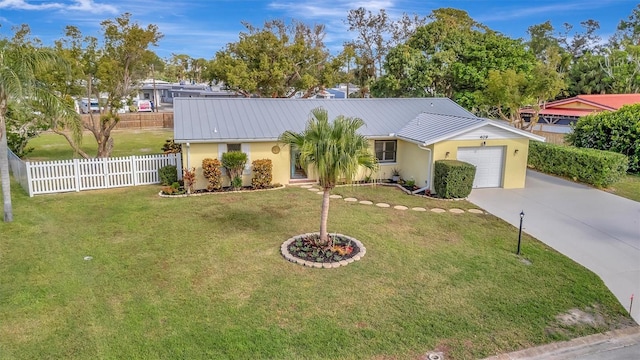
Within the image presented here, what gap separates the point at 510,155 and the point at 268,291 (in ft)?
39.2

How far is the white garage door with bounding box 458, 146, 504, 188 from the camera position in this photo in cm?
1551

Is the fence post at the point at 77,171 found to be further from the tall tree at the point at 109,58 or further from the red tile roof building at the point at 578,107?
the red tile roof building at the point at 578,107

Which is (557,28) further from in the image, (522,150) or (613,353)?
(613,353)

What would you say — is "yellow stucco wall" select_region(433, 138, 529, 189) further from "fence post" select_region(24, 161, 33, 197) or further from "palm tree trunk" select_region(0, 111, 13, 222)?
"fence post" select_region(24, 161, 33, 197)

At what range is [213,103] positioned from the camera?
1755 cm

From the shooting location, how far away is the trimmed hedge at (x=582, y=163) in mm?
15859

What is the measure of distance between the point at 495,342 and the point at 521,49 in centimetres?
2529

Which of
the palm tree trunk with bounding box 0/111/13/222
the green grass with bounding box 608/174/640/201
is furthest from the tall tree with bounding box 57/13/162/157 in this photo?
the green grass with bounding box 608/174/640/201

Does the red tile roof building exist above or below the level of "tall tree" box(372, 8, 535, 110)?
below

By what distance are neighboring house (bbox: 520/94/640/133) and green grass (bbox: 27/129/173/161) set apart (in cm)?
2746

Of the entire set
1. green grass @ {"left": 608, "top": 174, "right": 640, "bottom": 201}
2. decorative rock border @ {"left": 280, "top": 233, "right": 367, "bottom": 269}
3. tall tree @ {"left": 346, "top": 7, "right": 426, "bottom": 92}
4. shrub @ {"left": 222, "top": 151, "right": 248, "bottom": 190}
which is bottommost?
decorative rock border @ {"left": 280, "top": 233, "right": 367, "bottom": 269}

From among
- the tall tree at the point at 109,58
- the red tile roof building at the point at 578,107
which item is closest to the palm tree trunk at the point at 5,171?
the tall tree at the point at 109,58

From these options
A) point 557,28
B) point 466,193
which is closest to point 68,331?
point 466,193

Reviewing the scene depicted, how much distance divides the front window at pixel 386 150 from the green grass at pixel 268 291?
5660 mm
